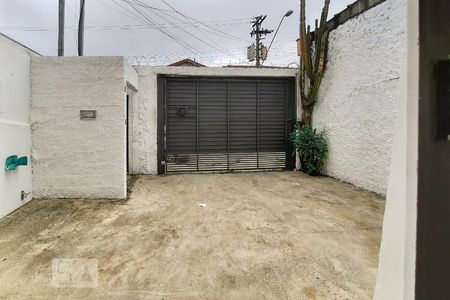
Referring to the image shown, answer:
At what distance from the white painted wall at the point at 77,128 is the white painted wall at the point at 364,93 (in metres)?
4.21

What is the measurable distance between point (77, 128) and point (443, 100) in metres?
4.45

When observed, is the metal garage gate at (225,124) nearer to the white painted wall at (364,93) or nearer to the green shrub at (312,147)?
the green shrub at (312,147)

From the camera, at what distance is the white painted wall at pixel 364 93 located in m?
4.06

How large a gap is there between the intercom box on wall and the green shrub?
533 cm

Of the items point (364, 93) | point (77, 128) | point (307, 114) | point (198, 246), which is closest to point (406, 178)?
point (198, 246)

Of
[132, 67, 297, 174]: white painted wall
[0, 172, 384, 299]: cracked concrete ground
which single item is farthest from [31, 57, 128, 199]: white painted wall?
[132, 67, 297, 174]: white painted wall

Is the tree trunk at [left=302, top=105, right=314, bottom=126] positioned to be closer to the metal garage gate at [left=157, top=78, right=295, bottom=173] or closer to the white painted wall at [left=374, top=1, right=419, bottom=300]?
the metal garage gate at [left=157, top=78, right=295, bottom=173]

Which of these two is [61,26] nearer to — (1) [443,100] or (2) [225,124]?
(2) [225,124]

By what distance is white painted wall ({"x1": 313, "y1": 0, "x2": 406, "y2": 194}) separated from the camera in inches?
160

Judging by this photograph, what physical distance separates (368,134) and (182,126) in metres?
4.05

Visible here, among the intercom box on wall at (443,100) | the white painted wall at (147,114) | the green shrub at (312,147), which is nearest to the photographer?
the intercom box on wall at (443,100)

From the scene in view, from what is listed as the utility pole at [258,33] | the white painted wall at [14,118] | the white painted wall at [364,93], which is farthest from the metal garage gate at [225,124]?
the utility pole at [258,33]

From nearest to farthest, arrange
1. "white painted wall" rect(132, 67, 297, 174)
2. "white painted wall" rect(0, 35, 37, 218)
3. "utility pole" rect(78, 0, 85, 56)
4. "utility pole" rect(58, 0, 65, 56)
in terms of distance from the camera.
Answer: "white painted wall" rect(0, 35, 37, 218) < "white painted wall" rect(132, 67, 297, 174) < "utility pole" rect(58, 0, 65, 56) < "utility pole" rect(78, 0, 85, 56)

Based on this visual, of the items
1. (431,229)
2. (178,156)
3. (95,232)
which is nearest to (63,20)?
(178,156)
